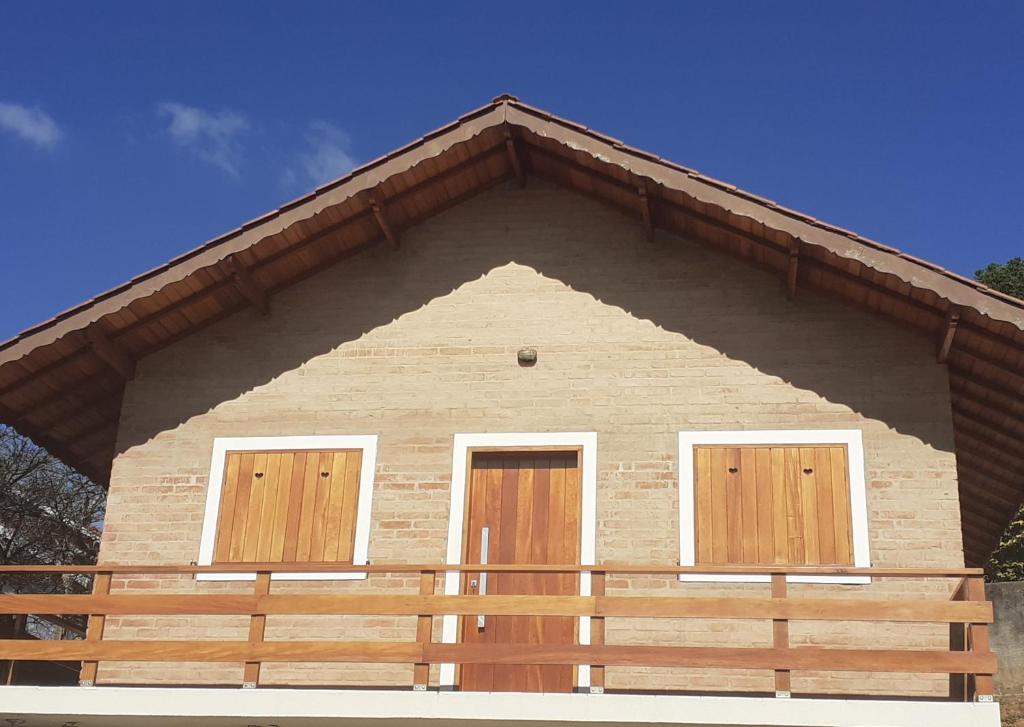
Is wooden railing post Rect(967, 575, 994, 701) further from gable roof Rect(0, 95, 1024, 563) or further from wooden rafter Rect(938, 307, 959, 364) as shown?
wooden rafter Rect(938, 307, 959, 364)

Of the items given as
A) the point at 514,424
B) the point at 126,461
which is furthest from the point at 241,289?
the point at 514,424

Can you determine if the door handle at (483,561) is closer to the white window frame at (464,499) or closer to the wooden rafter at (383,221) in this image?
the white window frame at (464,499)

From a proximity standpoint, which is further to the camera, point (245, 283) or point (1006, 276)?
point (1006, 276)

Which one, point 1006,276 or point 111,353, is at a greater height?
point 1006,276

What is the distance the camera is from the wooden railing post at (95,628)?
11.6 meters

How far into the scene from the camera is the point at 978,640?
10.2 meters

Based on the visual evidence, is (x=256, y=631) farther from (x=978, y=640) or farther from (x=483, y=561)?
(x=978, y=640)

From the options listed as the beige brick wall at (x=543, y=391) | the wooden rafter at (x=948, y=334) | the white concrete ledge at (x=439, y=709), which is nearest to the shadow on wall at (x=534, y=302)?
the beige brick wall at (x=543, y=391)

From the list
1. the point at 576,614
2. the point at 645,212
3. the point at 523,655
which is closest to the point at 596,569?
the point at 576,614

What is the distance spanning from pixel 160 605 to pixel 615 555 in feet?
13.6

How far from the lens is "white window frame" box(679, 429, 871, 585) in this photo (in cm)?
1197

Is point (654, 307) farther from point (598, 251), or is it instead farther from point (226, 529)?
point (226, 529)

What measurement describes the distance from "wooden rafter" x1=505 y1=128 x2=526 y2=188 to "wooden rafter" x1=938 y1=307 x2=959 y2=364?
183 inches

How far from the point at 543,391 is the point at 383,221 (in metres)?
2.46
